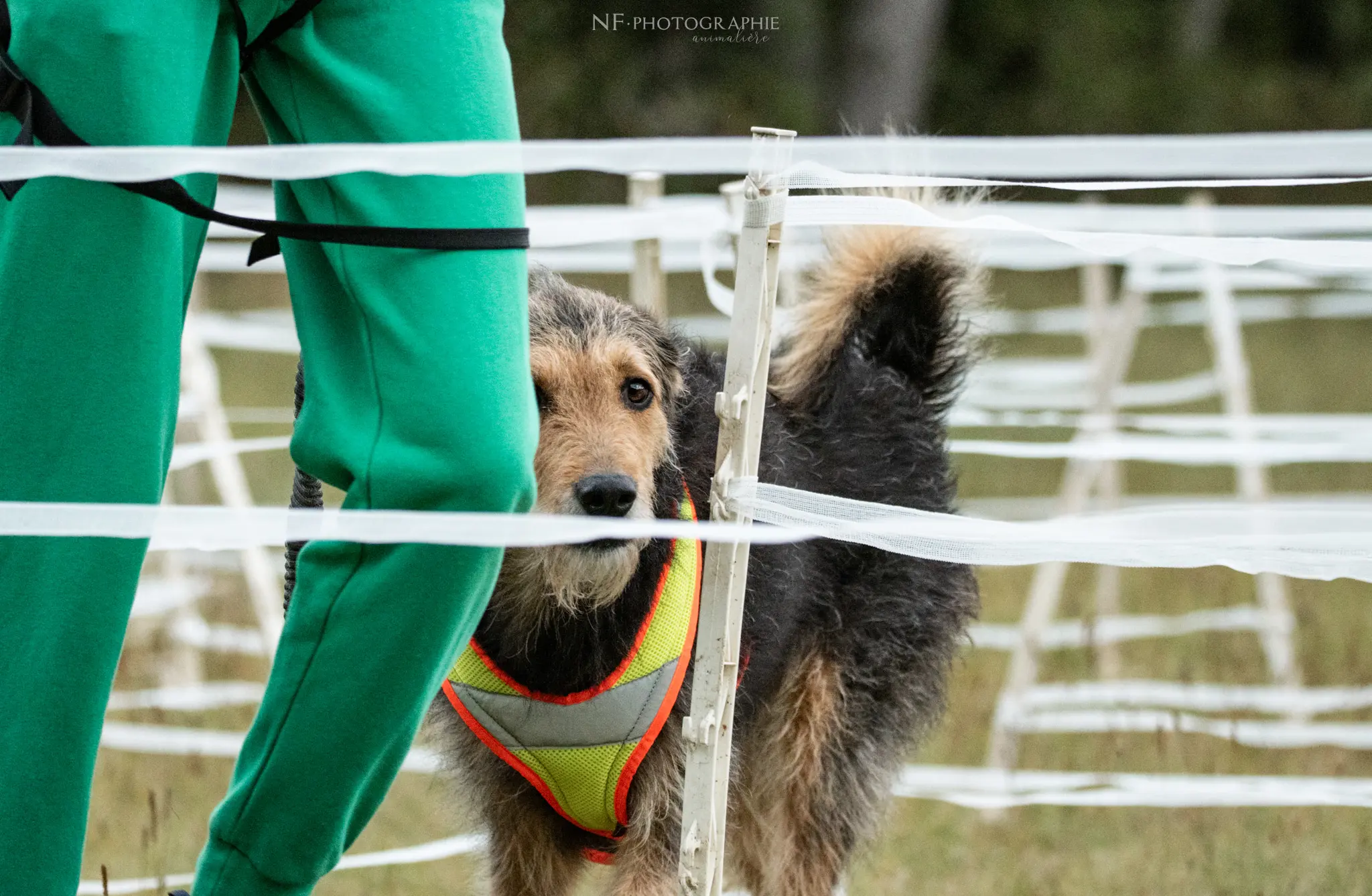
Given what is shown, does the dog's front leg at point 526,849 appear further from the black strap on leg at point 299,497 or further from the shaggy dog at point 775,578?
the black strap on leg at point 299,497

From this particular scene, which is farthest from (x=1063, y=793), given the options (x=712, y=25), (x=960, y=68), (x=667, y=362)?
(x=960, y=68)

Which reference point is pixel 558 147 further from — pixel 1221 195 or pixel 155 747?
pixel 1221 195

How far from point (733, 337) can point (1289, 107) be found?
19619mm

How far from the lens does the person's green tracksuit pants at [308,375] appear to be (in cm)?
187

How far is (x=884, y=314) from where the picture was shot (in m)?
3.43

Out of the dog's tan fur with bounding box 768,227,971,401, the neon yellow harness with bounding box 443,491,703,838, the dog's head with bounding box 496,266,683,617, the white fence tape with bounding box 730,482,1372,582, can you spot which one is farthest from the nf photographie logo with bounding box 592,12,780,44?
the white fence tape with bounding box 730,482,1372,582

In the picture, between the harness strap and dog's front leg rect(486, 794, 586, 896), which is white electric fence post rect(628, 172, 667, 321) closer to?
dog's front leg rect(486, 794, 586, 896)

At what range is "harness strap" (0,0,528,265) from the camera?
186cm

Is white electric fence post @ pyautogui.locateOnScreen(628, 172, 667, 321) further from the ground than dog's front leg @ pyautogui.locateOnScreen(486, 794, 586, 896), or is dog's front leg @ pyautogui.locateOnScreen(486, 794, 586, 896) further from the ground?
white electric fence post @ pyautogui.locateOnScreen(628, 172, 667, 321)

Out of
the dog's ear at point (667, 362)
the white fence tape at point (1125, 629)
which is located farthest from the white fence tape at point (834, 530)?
the white fence tape at point (1125, 629)

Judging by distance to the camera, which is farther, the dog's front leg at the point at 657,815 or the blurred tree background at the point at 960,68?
the blurred tree background at the point at 960,68

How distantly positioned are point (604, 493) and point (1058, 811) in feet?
7.70

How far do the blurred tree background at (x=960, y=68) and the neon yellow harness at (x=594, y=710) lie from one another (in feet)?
42.8

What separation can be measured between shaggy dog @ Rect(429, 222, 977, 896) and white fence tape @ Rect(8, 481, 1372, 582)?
0.21 metres
